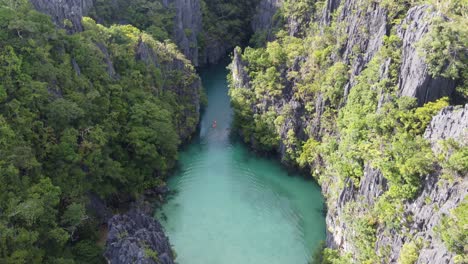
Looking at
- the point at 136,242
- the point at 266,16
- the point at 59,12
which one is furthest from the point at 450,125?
the point at 266,16

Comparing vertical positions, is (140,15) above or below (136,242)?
above

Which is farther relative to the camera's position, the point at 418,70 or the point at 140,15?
the point at 140,15

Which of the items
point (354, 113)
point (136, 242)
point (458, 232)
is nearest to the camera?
point (458, 232)

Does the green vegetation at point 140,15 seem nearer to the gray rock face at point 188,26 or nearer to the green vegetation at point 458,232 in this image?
the gray rock face at point 188,26

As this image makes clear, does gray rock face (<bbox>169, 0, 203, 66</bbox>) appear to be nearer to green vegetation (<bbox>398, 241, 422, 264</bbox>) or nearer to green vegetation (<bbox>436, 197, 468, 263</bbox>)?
green vegetation (<bbox>398, 241, 422, 264</bbox>)

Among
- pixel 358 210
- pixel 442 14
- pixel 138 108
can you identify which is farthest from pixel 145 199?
pixel 442 14

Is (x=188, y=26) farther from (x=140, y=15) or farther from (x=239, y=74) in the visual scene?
(x=239, y=74)
